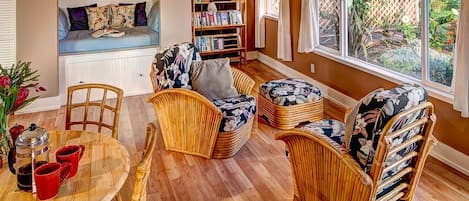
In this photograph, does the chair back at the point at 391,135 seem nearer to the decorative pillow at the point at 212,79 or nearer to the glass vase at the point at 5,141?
the glass vase at the point at 5,141

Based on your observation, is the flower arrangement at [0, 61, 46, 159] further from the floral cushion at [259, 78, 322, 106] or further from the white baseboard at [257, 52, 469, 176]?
the white baseboard at [257, 52, 469, 176]

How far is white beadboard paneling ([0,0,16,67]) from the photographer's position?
4617mm

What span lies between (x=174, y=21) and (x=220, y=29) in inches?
61.0

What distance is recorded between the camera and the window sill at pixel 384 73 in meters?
3.66

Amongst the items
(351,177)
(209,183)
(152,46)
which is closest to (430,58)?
(351,177)

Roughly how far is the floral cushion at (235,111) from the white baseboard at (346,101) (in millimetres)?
1602

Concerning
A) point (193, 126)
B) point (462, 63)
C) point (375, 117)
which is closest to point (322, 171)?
point (375, 117)

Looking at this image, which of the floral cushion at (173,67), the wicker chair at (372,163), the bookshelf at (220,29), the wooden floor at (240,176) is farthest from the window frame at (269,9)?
the wicker chair at (372,163)

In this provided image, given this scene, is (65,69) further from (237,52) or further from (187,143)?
(237,52)

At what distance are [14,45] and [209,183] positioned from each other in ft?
9.70

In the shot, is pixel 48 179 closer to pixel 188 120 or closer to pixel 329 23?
pixel 188 120

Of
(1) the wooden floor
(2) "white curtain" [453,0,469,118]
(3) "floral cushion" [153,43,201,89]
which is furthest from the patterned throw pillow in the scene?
(2) "white curtain" [453,0,469,118]

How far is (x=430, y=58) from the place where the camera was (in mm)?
3801

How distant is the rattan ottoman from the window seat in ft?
6.16
